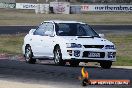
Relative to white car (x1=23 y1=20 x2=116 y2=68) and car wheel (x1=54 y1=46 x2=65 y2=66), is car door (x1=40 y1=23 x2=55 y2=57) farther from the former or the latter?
car wheel (x1=54 y1=46 x2=65 y2=66)

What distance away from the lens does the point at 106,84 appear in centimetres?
1387

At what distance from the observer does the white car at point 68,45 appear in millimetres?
19031

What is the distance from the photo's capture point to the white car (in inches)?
749

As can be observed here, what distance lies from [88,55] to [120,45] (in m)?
13.4

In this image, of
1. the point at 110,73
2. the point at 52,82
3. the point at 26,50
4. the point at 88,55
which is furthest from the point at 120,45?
the point at 52,82

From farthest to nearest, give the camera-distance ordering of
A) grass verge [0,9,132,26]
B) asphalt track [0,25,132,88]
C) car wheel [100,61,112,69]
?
grass verge [0,9,132,26] < car wheel [100,61,112,69] < asphalt track [0,25,132,88]

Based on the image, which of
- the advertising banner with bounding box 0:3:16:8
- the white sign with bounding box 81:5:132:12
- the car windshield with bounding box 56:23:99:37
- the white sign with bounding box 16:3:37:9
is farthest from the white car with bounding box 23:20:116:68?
the advertising banner with bounding box 0:3:16:8

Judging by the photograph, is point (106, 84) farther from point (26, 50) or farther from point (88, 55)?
point (26, 50)

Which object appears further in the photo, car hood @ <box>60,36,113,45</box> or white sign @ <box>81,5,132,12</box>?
white sign @ <box>81,5,132,12</box>

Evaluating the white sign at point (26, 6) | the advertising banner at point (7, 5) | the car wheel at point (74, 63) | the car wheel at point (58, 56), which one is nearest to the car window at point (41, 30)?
the car wheel at point (58, 56)

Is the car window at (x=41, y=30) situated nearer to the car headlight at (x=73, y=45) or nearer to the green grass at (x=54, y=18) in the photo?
the car headlight at (x=73, y=45)

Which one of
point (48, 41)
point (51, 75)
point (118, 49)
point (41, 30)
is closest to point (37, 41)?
point (41, 30)

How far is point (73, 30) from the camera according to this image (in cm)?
2034

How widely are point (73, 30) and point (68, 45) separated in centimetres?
130
